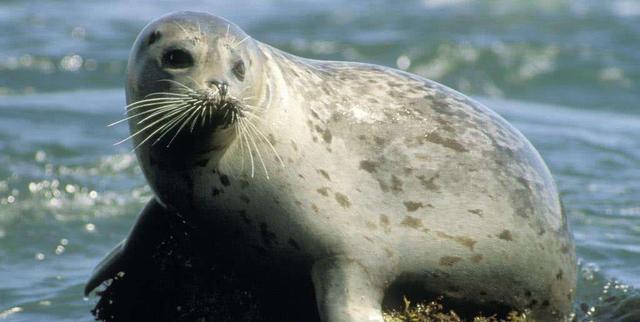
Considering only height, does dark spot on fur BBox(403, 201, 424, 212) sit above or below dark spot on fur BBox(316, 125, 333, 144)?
below

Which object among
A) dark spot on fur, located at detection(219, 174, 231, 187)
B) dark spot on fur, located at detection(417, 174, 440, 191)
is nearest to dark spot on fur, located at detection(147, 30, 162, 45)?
dark spot on fur, located at detection(219, 174, 231, 187)

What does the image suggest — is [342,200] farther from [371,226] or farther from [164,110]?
[164,110]

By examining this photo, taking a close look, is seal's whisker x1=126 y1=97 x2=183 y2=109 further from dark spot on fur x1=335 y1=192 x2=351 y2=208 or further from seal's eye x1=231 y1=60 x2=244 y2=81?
dark spot on fur x1=335 y1=192 x2=351 y2=208

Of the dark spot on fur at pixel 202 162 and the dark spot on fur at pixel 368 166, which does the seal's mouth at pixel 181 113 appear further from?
the dark spot on fur at pixel 368 166

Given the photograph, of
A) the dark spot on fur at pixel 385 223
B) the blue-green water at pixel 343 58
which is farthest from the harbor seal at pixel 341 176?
the blue-green water at pixel 343 58

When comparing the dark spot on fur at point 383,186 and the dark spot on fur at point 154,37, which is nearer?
the dark spot on fur at point 154,37

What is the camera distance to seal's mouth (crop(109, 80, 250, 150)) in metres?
5.21

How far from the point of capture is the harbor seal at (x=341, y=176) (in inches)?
215

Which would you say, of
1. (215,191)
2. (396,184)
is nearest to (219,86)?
(215,191)

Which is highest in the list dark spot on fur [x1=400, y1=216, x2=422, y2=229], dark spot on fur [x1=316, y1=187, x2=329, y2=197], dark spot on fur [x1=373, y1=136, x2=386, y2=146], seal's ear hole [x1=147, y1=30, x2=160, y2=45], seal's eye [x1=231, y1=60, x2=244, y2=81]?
seal's ear hole [x1=147, y1=30, x2=160, y2=45]

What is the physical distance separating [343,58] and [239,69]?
1128 centimetres

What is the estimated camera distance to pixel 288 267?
5852mm

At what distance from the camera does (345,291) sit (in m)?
5.73

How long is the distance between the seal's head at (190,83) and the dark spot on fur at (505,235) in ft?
4.36
